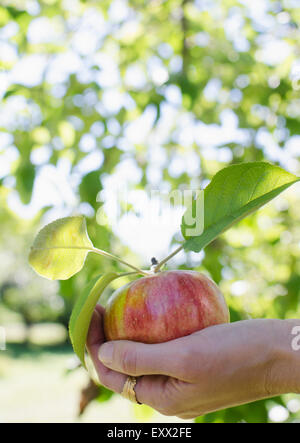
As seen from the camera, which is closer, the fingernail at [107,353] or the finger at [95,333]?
the fingernail at [107,353]

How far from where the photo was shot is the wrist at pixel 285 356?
918mm

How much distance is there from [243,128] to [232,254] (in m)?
0.58

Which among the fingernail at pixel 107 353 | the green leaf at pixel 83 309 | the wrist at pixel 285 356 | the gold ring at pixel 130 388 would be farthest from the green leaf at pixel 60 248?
the wrist at pixel 285 356

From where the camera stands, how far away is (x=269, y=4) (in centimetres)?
242

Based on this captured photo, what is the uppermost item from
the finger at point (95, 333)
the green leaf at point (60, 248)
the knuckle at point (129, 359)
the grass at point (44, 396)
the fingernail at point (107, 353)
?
the green leaf at point (60, 248)

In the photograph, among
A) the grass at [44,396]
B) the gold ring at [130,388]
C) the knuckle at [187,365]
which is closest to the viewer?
the knuckle at [187,365]

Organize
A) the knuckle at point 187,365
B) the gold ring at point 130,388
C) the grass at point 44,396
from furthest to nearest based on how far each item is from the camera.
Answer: the grass at point 44,396, the gold ring at point 130,388, the knuckle at point 187,365

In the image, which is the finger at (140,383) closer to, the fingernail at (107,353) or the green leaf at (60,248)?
the fingernail at (107,353)

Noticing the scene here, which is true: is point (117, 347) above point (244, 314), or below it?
above

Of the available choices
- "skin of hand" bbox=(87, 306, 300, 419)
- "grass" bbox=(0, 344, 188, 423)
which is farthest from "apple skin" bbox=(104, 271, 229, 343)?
"grass" bbox=(0, 344, 188, 423)

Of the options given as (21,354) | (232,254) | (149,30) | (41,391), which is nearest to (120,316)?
(232,254)

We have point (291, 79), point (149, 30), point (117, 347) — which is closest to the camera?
point (117, 347)

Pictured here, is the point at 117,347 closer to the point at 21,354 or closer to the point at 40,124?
the point at 40,124

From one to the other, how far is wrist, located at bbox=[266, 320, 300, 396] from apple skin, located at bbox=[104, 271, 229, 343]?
12 cm
